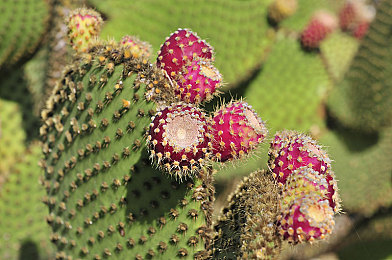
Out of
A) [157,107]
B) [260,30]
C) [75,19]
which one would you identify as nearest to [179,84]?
[157,107]

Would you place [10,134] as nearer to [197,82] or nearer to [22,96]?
[22,96]

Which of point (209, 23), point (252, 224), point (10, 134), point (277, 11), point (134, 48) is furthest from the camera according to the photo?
point (277, 11)

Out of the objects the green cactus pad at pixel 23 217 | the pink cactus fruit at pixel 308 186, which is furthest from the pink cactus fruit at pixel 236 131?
the green cactus pad at pixel 23 217

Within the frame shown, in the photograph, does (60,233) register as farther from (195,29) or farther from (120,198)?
(195,29)

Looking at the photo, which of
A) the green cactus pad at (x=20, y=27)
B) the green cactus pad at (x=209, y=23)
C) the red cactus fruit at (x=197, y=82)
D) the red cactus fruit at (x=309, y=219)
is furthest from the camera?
the green cactus pad at (x=209, y=23)

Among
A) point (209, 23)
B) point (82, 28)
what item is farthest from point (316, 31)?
point (82, 28)

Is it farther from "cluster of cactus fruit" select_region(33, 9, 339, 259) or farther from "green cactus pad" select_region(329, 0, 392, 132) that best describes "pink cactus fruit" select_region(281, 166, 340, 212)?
"green cactus pad" select_region(329, 0, 392, 132)

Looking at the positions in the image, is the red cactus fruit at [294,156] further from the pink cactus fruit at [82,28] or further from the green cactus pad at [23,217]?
the green cactus pad at [23,217]
